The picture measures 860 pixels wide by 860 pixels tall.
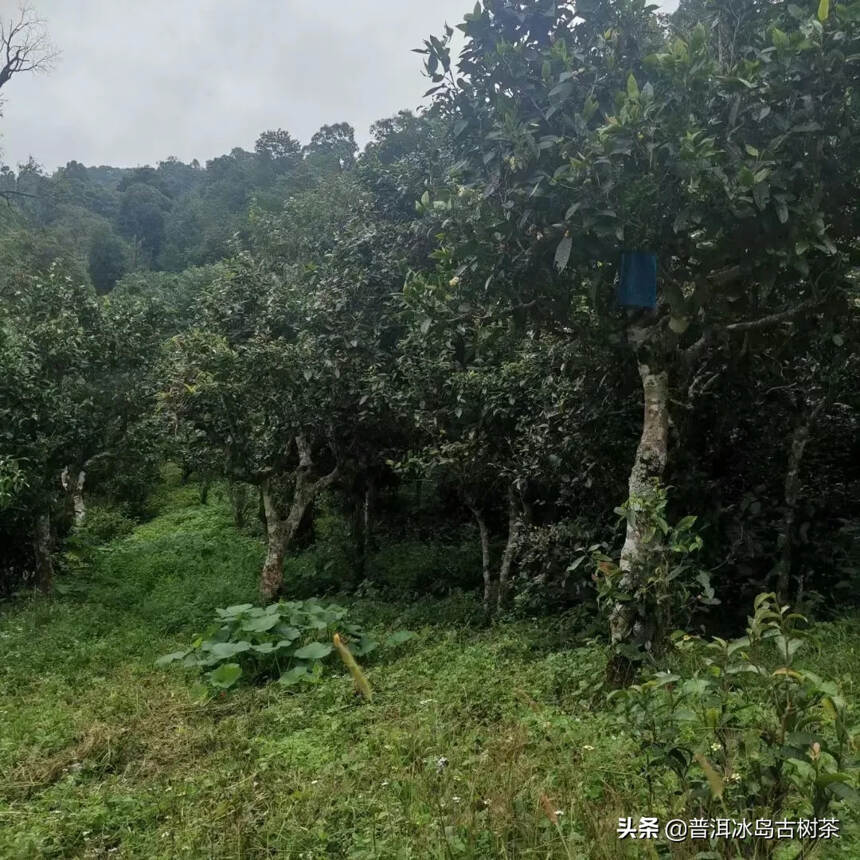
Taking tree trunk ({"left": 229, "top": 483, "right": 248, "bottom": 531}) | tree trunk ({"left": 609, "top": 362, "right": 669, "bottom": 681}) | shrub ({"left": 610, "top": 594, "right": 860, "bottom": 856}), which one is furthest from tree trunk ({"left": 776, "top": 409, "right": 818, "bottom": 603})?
tree trunk ({"left": 229, "top": 483, "right": 248, "bottom": 531})

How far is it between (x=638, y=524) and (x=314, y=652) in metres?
2.87

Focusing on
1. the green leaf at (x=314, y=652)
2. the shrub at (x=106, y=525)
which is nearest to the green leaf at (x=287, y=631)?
the green leaf at (x=314, y=652)

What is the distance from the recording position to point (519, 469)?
22.9 ft

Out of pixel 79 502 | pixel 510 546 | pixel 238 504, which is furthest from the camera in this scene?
pixel 79 502

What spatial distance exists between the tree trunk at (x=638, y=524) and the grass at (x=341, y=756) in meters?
0.38

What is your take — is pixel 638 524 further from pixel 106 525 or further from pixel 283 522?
pixel 106 525

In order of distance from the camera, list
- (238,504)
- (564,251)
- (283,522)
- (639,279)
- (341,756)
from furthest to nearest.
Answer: (238,504)
(283,522)
(639,279)
(564,251)
(341,756)

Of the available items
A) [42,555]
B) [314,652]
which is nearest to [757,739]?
[314,652]

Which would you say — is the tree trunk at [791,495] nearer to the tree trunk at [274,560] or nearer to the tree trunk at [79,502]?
the tree trunk at [274,560]

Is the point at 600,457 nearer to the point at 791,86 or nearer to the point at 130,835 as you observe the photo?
the point at 791,86

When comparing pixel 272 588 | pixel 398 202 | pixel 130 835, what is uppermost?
pixel 398 202

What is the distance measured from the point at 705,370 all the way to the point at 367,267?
14.1 ft

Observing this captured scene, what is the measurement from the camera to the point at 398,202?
8938mm

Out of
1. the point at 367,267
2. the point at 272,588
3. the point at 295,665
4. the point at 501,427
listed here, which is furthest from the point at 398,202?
the point at 295,665
